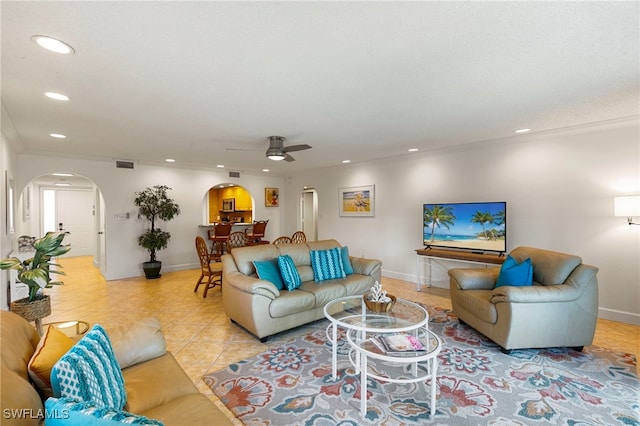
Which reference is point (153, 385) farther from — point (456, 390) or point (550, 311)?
point (550, 311)

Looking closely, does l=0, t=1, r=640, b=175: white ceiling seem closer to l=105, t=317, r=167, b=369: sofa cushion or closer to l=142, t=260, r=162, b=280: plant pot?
l=105, t=317, r=167, b=369: sofa cushion

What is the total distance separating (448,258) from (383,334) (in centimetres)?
274

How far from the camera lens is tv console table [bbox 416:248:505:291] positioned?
4143mm

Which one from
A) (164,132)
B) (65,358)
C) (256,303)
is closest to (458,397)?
(256,303)

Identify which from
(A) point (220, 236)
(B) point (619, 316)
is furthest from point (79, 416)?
(A) point (220, 236)

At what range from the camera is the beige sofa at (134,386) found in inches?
35.1

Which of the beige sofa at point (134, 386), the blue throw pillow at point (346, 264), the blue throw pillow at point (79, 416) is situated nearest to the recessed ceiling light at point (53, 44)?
the beige sofa at point (134, 386)

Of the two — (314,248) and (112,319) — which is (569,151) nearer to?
(314,248)

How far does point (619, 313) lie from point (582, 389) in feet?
7.32

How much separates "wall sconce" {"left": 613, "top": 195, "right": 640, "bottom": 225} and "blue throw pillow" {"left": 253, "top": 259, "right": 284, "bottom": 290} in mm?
4066

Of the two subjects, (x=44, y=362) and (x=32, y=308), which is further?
(x=32, y=308)

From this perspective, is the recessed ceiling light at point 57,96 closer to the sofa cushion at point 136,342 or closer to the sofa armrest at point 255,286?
the sofa cushion at point 136,342

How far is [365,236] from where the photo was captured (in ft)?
21.4

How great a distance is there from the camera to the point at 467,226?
466 centimetres
